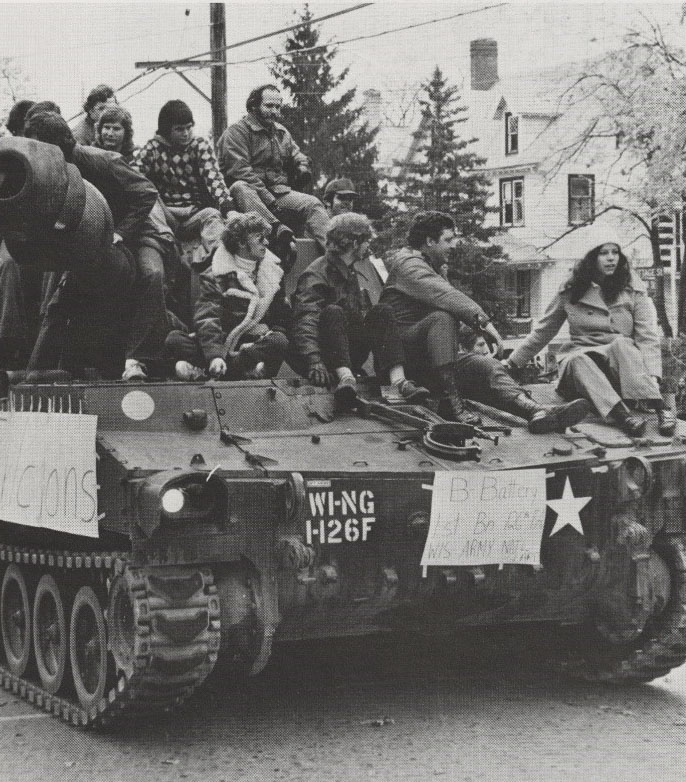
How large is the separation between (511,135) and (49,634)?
116 ft

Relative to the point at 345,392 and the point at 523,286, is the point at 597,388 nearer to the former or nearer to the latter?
the point at 345,392

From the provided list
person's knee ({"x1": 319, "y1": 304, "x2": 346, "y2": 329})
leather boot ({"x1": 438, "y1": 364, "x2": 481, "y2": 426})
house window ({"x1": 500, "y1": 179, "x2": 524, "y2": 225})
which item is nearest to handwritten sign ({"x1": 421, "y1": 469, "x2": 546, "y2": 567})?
leather boot ({"x1": 438, "y1": 364, "x2": 481, "y2": 426})

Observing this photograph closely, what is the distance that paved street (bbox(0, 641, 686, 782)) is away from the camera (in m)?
7.79

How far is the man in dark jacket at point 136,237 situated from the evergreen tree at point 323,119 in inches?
879

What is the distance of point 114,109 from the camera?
1089cm

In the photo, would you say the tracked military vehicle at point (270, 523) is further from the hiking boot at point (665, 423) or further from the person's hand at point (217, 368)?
the person's hand at point (217, 368)

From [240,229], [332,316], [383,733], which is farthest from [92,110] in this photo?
[383,733]

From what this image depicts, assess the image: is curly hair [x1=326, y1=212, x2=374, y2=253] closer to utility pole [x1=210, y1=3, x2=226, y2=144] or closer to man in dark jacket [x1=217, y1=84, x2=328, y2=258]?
man in dark jacket [x1=217, y1=84, x2=328, y2=258]

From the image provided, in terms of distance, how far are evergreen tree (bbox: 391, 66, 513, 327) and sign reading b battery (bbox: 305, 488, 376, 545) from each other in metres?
23.4

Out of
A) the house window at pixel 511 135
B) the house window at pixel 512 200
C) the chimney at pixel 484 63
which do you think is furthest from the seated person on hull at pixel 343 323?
the chimney at pixel 484 63

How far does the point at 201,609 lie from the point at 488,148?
36.6 meters

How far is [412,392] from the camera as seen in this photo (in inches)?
383

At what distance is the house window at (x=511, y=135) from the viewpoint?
42.9 m

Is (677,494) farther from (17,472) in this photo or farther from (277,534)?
(17,472)
